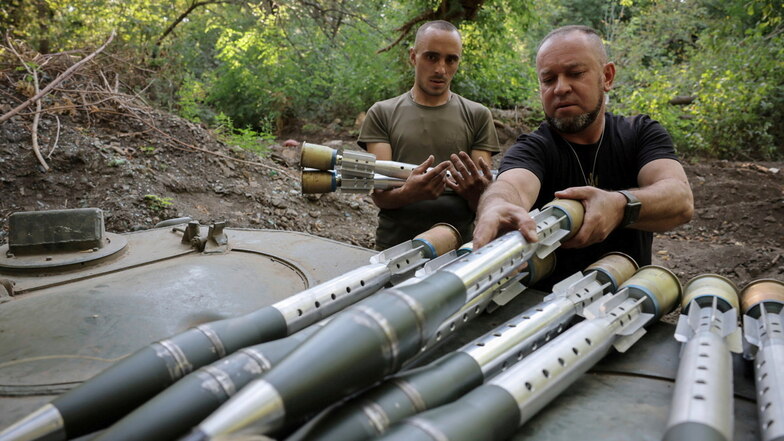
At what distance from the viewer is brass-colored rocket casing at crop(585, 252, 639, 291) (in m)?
1.51

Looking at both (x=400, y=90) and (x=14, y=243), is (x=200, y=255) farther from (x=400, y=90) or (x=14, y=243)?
(x=400, y=90)

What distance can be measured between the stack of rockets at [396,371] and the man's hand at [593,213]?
286mm

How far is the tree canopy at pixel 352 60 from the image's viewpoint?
7938mm

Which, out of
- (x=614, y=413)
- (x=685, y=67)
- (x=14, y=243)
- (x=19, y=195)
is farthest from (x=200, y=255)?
(x=685, y=67)

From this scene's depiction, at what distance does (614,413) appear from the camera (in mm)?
1078

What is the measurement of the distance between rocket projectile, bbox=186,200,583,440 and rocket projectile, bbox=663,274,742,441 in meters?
0.44

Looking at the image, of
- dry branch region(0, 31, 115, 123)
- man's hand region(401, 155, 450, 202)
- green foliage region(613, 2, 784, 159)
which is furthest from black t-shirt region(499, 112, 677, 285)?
green foliage region(613, 2, 784, 159)

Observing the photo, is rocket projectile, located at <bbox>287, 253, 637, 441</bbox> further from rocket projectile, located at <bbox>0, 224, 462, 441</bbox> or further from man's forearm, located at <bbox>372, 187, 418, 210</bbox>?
man's forearm, located at <bbox>372, 187, 418, 210</bbox>

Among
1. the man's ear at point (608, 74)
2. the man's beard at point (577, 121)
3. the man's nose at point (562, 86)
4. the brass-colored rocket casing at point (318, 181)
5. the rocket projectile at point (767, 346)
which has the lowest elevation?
the rocket projectile at point (767, 346)

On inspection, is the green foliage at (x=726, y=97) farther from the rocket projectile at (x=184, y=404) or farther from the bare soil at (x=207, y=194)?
the rocket projectile at (x=184, y=404)

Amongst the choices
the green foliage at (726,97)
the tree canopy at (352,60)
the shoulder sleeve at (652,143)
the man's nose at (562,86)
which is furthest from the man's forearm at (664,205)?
Answer: the green foliage at (726,97)

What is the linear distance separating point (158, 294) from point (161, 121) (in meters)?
4.90

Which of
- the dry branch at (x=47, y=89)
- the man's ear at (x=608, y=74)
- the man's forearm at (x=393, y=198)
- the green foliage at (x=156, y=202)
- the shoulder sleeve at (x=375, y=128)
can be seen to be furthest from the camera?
the green foliage at (x=156, y=202)

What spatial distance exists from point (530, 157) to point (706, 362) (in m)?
1.38
